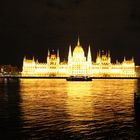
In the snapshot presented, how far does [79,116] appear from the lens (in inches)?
1009

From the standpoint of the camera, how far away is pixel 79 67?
169000 millimetres

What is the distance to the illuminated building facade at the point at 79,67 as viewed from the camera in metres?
169

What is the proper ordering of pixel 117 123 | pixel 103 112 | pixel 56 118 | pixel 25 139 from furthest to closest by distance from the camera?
pixel 103 112
pixel 56 118
pixel 117 123
pixel 25 139

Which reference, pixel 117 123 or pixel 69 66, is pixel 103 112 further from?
pixel 69 66

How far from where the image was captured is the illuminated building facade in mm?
168625

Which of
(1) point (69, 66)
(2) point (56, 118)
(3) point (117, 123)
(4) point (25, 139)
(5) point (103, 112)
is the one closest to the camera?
(4) point (25, 139)

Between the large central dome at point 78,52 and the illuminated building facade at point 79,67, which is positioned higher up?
the large central dome at point 78,52

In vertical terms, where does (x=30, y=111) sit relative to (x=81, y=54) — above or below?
below

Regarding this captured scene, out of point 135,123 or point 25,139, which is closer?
point 25,139

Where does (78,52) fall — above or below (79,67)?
above

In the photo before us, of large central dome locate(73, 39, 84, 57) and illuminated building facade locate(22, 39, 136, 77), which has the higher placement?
large central dome locate(73, 39, 84, 57)

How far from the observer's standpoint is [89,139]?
60.9 feet

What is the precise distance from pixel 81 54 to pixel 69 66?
26.6 feet

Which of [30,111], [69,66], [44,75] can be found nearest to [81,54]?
[69,66]
